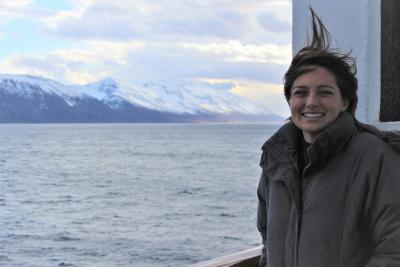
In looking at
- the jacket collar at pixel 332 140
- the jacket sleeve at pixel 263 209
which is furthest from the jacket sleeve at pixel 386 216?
the jacket sleeve at pixel 263 209

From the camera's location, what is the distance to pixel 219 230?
84.2 ft

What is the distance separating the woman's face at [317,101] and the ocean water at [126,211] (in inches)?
676

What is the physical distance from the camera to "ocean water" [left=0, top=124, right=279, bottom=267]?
845 inches

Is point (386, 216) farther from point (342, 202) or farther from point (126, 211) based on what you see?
point (126, 211)

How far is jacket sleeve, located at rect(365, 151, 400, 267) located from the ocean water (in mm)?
17279

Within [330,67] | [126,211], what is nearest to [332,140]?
[330,67]

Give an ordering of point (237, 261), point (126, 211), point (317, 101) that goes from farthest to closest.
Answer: point (126, 211) < point (237, 261) < point (317, 101)

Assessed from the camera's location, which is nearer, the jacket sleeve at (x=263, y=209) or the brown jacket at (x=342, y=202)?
the brown jacket at (x=342, y=202)

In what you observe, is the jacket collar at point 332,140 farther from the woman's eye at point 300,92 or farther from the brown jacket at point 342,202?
the woman's eye at point 300,92

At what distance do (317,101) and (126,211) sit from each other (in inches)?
1225

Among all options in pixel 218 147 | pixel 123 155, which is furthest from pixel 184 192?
pixel 218 147

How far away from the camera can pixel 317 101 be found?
5.55ft

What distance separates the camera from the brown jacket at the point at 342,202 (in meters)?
1.55

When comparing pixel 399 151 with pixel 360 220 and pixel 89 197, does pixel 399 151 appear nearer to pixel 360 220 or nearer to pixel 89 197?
pixel 360 220
